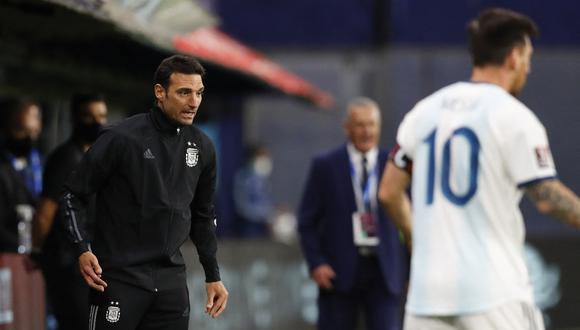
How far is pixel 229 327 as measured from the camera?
48.4 ft

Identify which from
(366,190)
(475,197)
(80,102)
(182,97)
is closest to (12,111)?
(80,102)

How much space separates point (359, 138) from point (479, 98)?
423 centimetres

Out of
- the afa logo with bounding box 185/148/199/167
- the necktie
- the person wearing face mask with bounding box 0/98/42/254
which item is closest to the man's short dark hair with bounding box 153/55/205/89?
the afa logo with bounding box 185/148/199/167

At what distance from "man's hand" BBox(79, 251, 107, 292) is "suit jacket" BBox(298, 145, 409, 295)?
10.2ft

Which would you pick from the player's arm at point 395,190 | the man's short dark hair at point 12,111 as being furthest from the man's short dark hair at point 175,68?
the man's short dark hair at point 12,111

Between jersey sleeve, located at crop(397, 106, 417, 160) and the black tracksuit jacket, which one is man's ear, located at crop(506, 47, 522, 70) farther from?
the black tracksuit jacket

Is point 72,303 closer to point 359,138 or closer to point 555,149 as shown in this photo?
point 359,138

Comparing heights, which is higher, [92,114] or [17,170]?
[92,114]

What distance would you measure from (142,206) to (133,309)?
474 mm

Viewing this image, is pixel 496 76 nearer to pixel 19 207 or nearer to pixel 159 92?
pixel 159 92

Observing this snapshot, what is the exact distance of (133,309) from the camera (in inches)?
272

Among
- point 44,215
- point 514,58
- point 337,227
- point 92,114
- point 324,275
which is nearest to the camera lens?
point 514,58

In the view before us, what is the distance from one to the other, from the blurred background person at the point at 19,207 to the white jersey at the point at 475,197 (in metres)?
4.45

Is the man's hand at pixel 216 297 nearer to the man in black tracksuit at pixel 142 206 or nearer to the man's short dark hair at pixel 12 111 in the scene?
the man in black tracksuit at pixel 142 206
